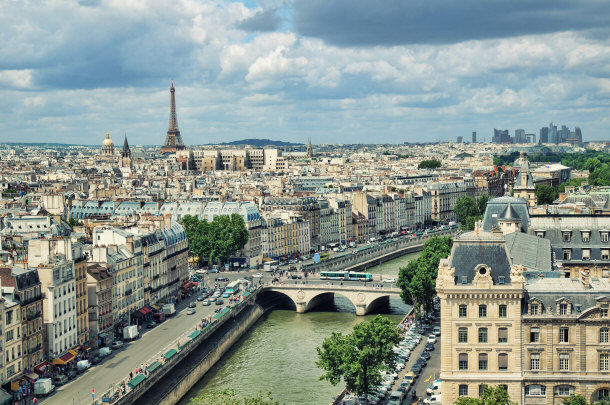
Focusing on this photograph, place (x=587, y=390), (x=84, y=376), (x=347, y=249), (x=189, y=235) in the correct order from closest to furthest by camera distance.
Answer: (x=587, y=390) < (x=84, y=376) < (x=189, y=235) < (x=347, y=249)

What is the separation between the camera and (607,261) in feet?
211

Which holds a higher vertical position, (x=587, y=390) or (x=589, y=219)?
(x=589, y=219)

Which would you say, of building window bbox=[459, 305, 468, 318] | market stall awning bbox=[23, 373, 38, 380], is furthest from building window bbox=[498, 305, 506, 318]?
market stall awning bbox=[23, 373, 38, 380]

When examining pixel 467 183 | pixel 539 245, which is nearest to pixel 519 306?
pixel 539 245

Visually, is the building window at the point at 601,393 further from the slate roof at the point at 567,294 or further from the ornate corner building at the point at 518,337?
the slate roof at the point at 567,294

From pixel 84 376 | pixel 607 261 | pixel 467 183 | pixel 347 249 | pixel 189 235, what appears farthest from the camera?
pixel 467 183

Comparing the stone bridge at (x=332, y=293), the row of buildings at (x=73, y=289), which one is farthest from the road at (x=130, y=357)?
the stone bridge at (x=332, y=293)

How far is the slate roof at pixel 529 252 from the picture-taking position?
50.9 m

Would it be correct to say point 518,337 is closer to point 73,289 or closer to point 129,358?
point 129,358

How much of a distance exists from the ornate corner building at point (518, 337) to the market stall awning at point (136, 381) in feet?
59.0

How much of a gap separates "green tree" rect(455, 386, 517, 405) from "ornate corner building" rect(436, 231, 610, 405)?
225 centimetres

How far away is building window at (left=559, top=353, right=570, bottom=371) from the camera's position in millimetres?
41719

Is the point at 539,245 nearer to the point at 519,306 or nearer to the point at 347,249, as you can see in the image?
the point at 519,306

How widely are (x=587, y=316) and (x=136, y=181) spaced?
462 feet
